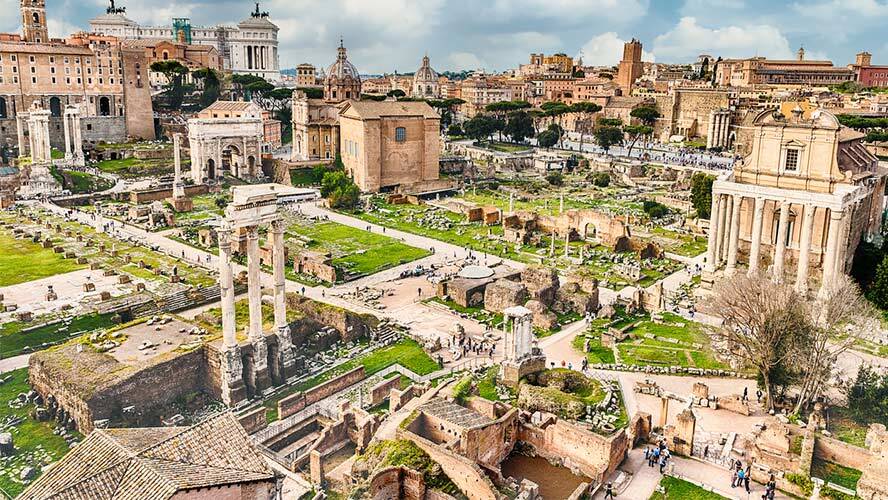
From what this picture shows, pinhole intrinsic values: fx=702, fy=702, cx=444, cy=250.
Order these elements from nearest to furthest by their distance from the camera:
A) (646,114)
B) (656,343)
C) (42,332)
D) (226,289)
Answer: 1. (226,289)
2. (42,332)
3. (656,343)
4. (646,114)

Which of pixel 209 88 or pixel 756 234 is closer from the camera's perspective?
pixel 756 234

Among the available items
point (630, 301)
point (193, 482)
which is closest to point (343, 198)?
point (630, 301)

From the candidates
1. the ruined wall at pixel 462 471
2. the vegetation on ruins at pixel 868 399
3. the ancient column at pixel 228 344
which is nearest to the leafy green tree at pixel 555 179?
the vegetation on ruins at pixel 868 399

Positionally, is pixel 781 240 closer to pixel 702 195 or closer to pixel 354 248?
pixel 702 195

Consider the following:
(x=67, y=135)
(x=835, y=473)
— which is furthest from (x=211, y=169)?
(x=835, y=473)

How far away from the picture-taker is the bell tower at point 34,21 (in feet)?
285

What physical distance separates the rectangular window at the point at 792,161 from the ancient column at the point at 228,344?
29082 mm

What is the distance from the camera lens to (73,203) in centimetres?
6184

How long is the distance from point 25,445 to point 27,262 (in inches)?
944

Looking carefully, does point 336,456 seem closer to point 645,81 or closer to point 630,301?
point 630,301

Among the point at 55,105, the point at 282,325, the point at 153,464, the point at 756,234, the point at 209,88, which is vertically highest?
the point at 209,88

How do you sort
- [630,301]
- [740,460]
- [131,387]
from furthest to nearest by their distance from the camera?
[630,301]
[131,387]
[740,460]

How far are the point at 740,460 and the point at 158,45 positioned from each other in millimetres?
109969

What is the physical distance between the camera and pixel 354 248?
5034cm
